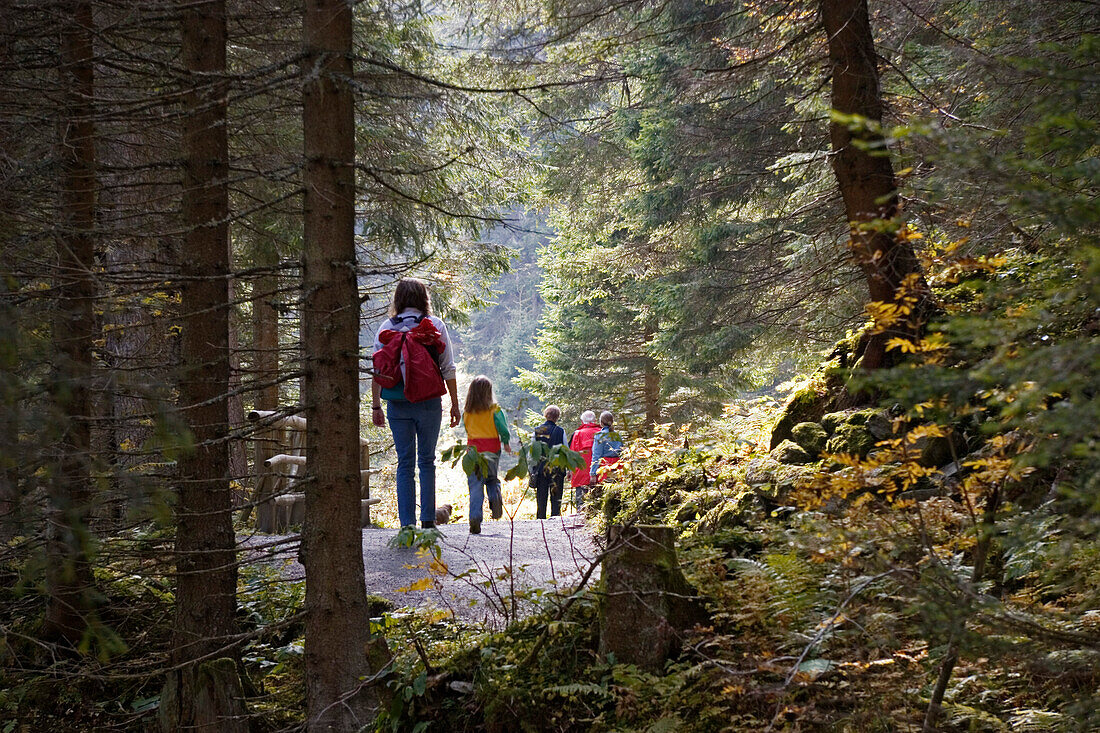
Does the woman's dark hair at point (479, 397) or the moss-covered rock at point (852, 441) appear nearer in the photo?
the moss-covered rock at point (852, 441)

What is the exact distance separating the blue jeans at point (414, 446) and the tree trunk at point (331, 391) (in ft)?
8.67

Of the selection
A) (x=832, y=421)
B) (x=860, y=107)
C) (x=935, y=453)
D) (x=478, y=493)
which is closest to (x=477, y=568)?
(x=935, y=453)

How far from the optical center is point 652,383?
20688 mm

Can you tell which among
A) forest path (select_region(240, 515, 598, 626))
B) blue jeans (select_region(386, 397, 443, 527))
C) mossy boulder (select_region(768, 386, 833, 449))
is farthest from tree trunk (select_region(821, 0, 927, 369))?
blue jeans (select_region(386, 397, 443, 527))

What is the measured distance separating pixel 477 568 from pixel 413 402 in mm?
2319

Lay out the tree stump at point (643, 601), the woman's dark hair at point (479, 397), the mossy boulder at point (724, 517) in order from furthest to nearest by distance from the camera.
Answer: the woman's dark hair at point (479, 397), the mossy boulder at point (724, 517), the tree stump at point (643, 601)

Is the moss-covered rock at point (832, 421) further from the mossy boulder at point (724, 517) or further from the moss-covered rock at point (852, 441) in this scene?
the mossy boulder at point (724, 517)

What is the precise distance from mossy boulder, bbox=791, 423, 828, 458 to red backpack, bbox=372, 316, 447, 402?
10.3 ft

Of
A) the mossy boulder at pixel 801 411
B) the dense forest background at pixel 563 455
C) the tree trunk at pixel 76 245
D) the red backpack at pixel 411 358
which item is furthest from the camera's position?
the mossy boulder at pixel 801 411

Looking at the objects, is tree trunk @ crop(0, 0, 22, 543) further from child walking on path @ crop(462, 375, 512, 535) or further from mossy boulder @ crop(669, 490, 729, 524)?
child walking on path @ crop(462, 375, 512, 535)

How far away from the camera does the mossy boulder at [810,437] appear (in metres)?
6.27

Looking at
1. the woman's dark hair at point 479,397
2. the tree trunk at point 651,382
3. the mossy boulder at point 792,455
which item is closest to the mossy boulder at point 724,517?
the mossy boulder at point 792,455

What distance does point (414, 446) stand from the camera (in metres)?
7.12

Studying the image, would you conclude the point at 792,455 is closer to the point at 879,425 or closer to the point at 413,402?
the point at 879,425
